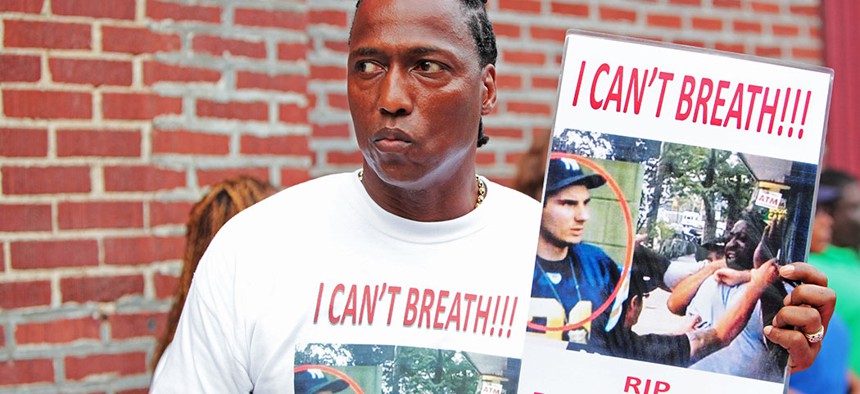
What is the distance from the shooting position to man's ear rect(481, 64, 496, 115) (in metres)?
1.98

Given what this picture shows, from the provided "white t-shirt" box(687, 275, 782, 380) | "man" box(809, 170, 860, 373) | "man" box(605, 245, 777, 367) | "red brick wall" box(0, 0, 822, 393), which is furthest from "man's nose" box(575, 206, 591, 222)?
"man" box(809, 170, 860, 373)

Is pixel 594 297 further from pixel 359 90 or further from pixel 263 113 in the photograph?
pixel 263 113

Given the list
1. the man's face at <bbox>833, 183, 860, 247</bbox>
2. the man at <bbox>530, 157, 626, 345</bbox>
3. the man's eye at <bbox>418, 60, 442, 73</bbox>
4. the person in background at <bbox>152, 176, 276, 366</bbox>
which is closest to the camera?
the man at <bbox>530, 157, 626, 345</bbox>

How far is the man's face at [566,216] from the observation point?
1694mm

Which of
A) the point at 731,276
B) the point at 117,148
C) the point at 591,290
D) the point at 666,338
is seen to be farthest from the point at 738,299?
the point at 117,148

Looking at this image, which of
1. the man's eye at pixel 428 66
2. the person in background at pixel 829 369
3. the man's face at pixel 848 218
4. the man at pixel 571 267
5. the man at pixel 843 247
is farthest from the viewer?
the man's face at pixel 848 218

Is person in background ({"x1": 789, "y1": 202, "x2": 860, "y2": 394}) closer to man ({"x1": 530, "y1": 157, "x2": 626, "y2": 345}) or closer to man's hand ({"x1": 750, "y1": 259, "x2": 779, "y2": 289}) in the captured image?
man's hand ({"x1": 750, "y1": 259, "x2": 779, "y2": 289})

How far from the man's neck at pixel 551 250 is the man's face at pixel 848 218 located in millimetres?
2436

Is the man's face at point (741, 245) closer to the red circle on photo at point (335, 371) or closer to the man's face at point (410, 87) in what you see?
the man's face at point (410, 87)

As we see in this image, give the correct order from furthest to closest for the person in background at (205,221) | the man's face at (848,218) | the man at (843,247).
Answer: the man's face at (848,218)
the man at (843,247)
the person in background at (205,221)

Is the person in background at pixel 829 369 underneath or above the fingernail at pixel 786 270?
underneath

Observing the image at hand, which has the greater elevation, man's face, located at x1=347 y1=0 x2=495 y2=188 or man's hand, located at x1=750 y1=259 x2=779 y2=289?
man's face, located at x1=347 y1=0 x2=495 y2=188

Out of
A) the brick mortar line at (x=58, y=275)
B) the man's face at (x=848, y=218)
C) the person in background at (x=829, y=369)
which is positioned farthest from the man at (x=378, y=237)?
the man's face at (x=848, y=218)

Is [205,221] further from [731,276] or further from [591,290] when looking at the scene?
[731,276]
